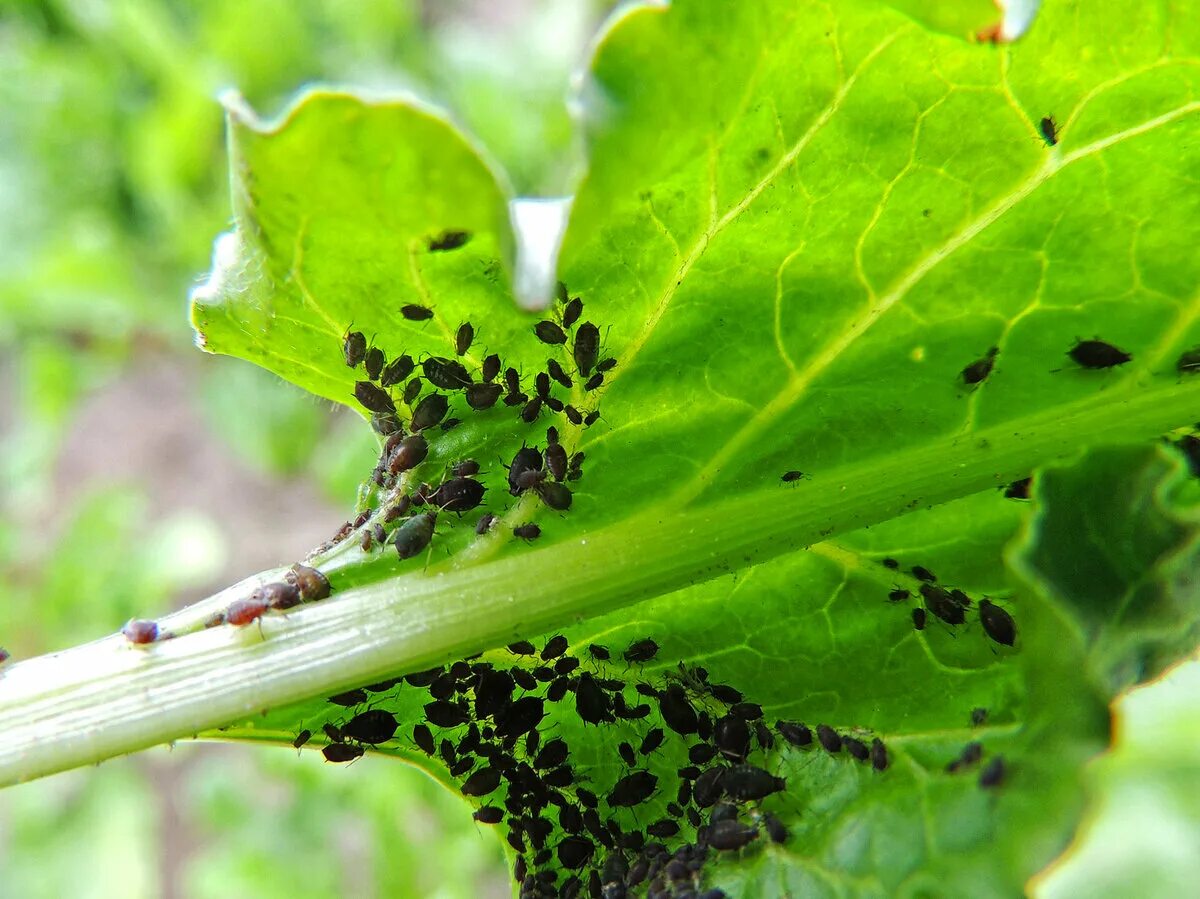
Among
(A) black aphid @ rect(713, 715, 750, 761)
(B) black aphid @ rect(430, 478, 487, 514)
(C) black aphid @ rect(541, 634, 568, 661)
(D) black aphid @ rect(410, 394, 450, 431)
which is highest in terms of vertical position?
(D) black aphid @ rect(410, 394, 450, 431)

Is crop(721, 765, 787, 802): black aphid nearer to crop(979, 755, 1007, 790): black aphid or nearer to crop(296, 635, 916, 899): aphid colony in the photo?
crop(296, 635, 916, 899): aphid colony

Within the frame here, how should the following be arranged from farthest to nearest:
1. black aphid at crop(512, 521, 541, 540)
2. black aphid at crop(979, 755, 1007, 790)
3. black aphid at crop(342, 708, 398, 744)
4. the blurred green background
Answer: the blurred green background, black aphid at crop(342, 708, 398, 744), black aphid at crop(512, 521, 541, 540), black aphid at crop(979, 755, 1007, 790)

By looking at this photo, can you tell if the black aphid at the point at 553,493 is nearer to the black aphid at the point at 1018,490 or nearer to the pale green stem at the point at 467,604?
the pale green stem at the point at 467,604

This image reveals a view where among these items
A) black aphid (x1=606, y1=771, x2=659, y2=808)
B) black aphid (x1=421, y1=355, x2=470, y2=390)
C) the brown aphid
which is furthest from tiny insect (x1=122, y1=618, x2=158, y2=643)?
black aphid (x1=606, y1=771, x2=659, y2=808)

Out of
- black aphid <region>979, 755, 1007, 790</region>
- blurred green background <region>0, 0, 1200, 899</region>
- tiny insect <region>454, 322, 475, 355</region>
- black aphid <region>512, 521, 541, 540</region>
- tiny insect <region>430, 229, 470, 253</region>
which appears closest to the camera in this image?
black aphid <region>979, 755, 1007, 790</region>

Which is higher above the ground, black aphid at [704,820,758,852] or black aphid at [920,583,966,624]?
black aphid at [920,583,966,624]

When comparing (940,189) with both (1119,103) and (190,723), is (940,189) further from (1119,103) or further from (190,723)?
(190,723)

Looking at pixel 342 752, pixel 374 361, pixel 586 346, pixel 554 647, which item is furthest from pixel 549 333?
pixel 342 752

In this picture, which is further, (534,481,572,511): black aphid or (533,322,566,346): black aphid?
(534,481,572,511): black aphid
